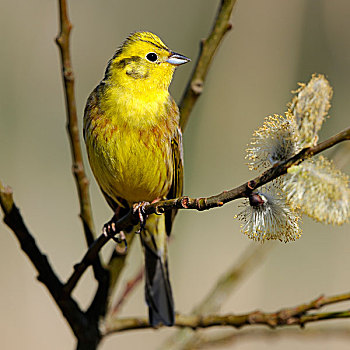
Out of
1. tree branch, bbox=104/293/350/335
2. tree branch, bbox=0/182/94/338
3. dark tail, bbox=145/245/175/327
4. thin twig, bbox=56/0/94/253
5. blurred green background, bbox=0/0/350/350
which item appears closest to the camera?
tree branch, bbox=104/293/350/335

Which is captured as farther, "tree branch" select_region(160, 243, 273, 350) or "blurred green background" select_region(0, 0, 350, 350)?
"blurred green background" select_region(0, 0, 350, 350)

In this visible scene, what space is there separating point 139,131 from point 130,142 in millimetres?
56

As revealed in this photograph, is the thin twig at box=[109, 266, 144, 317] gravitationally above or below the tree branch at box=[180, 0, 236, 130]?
below

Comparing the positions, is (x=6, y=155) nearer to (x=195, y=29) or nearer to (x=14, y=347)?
(x=14, y=347)

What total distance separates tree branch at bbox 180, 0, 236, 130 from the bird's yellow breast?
0.43ft

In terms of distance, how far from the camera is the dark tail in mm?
1975

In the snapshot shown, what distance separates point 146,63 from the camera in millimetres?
2121

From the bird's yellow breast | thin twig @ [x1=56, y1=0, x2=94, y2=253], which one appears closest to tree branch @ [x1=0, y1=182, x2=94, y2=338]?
thin twig @ [x1=56, y1=0, x2=94, y2=253]

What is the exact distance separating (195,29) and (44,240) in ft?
6.16

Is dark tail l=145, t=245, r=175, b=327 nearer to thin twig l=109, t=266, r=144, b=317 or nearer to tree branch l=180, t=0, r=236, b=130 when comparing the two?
thin twig l=109, t=266, r=144, b=317

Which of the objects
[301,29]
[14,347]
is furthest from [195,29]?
[14,347]

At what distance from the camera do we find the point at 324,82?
1104 millimetres

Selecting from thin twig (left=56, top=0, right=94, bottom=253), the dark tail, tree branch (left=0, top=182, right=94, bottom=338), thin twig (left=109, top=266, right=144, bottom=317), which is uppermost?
thin twig (left=56, top=0, right=94, bottom=253)

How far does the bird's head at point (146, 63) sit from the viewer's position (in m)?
2.11
